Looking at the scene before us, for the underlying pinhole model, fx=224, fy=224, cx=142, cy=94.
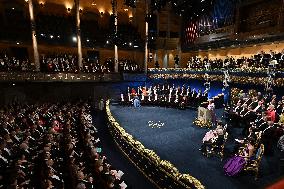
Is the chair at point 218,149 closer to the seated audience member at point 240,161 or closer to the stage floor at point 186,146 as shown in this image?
the stage floor at point 186,146

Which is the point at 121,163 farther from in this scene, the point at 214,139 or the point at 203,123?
the point at 203,123

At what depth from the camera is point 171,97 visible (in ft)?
58.7

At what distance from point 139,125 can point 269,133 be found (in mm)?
6221

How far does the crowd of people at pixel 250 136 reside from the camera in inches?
258

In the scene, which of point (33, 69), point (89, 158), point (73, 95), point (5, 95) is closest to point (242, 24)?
point (89, 158)

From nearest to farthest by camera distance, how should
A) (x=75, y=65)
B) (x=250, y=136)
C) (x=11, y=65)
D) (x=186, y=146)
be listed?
(x=250, y=136)
(x=186, y=146)
(x=11, y=65)
(x=75, y=65)

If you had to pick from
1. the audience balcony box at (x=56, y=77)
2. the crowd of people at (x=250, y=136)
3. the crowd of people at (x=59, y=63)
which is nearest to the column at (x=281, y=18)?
the crowd of people at (x=250, y=136)

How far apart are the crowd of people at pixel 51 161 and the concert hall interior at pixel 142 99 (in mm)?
47

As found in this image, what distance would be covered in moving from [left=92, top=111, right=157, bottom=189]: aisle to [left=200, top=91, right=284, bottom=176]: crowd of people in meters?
2.50

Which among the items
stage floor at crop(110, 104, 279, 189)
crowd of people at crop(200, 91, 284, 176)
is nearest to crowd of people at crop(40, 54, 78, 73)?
stage floor at crop(110, 104, 279, 189)

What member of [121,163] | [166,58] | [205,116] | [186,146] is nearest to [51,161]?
[121,163]

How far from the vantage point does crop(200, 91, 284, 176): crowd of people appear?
6.55 meters

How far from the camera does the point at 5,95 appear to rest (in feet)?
58.8

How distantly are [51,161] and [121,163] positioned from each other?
9.36ft
